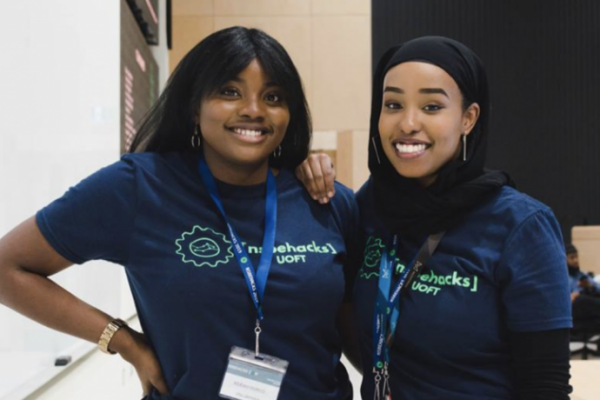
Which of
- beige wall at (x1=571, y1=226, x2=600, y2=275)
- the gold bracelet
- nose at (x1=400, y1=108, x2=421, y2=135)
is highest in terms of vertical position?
nose at (x1=400, y1=108, x2=421, y2=135)

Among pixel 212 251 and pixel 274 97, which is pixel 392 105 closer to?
pixel 274 97

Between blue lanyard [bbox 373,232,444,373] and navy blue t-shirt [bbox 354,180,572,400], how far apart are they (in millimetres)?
17

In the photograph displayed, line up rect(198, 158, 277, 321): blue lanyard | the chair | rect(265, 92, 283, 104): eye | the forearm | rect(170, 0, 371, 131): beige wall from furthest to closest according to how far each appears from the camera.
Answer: rect(170, 0, 371, 131): beige wall < the chair < the forearm < rect(265, 92, 283, 104): eye < rect(198, 158, 277, 321): blue lanyard

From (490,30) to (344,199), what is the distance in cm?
534

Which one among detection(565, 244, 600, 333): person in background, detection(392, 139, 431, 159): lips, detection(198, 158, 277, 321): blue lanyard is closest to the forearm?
detection(198, 158, 277, 321): blue lanyard

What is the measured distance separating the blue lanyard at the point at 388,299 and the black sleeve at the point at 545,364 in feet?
0.86

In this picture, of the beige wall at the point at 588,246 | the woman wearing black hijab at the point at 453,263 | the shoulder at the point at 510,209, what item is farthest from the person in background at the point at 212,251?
the beige wall at the point at 588,246

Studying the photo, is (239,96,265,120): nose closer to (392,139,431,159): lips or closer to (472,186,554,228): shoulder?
(392,139,431,159): lips

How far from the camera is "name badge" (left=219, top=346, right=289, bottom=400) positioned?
1.27 metres

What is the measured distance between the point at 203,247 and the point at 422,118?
0.57m

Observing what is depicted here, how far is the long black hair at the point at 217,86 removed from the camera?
1349mm

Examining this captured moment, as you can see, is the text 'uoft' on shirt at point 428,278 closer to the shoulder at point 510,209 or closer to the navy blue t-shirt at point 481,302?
the navy blue t-shirt at point 481,302

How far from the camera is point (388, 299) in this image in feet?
4.46

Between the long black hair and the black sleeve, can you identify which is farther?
the long black hair
